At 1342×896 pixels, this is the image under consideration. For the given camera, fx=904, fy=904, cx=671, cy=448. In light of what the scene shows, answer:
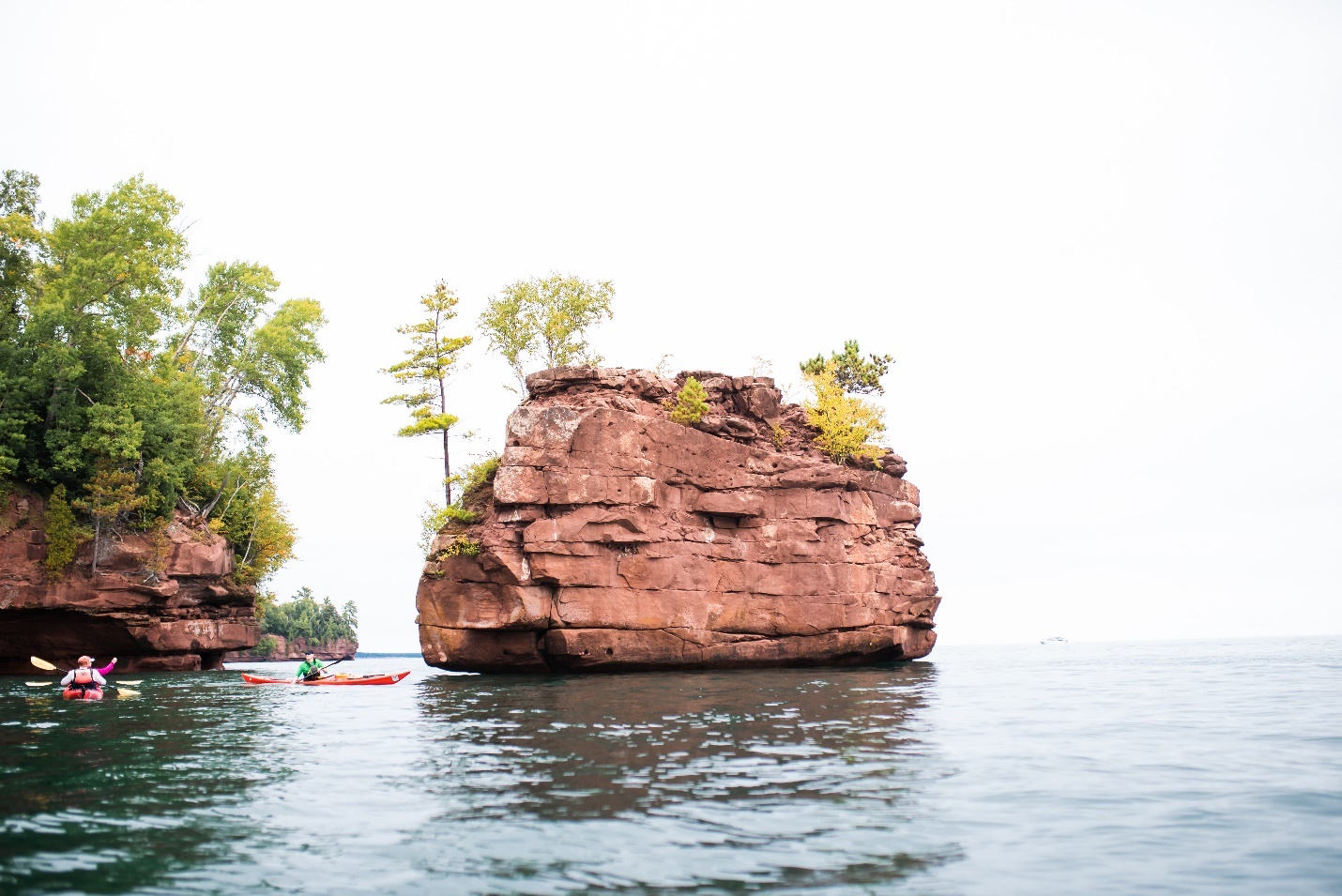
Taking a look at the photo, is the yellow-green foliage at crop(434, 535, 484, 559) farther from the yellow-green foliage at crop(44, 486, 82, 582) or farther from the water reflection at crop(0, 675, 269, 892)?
the yellow-green foliage at crop(44, 486, 82, 582)

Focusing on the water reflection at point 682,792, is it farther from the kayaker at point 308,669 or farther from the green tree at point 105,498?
the green tree at point 105,498

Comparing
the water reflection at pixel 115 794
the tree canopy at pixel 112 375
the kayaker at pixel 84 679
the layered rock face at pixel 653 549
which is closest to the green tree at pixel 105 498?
the tree canopy at pixel 112 375

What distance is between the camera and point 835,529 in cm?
3831

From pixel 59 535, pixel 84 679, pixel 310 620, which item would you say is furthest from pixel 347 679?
pixel 310 620

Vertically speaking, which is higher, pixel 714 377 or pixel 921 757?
pixel 714 377

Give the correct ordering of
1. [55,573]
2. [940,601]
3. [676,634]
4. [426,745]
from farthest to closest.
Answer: [940,601]
[55,573]
[676,634]
[426,745]

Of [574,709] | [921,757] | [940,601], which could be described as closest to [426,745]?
[574,709]

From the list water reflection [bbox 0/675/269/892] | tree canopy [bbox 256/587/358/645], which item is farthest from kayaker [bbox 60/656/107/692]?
tree canopy [bbox 256/587/358/645]

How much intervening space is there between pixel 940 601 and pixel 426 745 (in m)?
33.8

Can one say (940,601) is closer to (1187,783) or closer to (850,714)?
(850,714)

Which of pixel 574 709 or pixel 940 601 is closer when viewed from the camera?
pixel 574 709

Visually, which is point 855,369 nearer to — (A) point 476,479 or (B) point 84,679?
(A) point 476,479

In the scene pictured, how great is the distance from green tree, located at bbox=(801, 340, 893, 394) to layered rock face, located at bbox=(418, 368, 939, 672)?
12.6 meters

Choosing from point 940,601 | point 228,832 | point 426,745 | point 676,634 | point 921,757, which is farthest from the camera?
point 940,601
